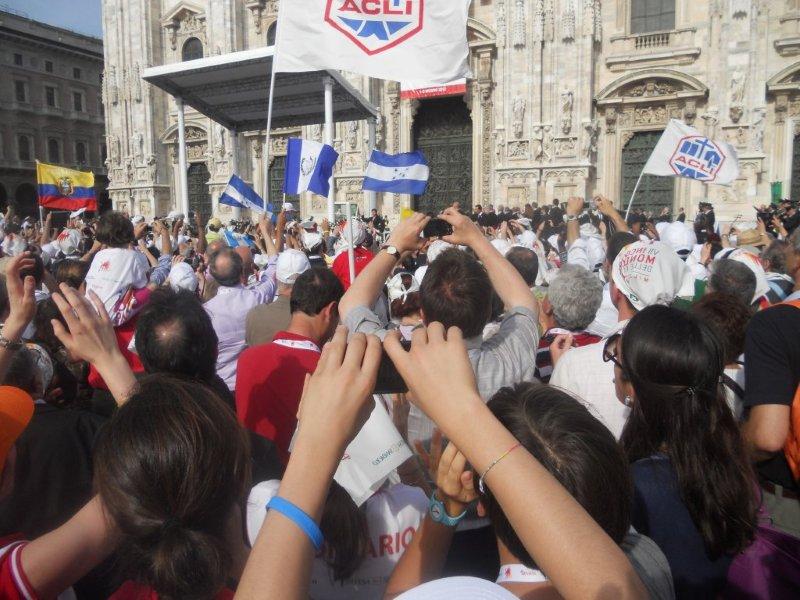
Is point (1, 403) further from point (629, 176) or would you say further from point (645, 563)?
point (629, 176)

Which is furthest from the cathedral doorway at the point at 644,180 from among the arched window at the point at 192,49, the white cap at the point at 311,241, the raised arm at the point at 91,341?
the raised arm at the point at 91,341

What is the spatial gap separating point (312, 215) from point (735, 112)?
14.1 m

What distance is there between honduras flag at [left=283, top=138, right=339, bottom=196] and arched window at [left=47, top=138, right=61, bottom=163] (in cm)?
4755

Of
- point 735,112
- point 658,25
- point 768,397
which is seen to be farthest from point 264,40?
point 768,397

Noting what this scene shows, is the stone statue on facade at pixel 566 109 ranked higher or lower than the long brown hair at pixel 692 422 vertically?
higher

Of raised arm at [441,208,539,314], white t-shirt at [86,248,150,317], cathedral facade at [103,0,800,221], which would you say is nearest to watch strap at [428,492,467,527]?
raised arm at [441,208,539,314]

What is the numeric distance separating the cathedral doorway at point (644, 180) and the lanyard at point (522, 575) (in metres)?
19.2

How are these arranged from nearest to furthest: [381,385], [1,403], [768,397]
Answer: [381,385] → [1,403] → [768,397]

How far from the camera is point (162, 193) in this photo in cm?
2691

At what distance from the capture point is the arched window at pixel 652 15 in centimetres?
1867

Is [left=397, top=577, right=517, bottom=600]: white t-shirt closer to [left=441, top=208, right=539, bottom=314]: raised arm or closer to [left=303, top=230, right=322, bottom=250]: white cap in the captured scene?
[left=441, top=208, right=539, bottom=314]: raised arm

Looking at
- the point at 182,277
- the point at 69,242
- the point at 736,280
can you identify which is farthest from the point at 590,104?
the point at 182,277

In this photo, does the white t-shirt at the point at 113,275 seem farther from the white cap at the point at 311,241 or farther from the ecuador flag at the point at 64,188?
the ecuador flag at the point at 64,188

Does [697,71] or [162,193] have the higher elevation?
[697,71]
